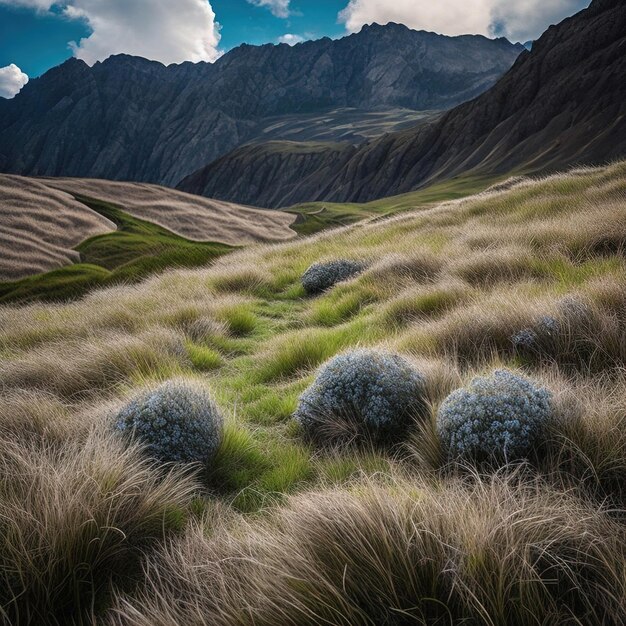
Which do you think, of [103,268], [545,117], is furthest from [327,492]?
[545,117]

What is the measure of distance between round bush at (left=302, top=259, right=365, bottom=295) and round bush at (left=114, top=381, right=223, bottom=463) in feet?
24.5

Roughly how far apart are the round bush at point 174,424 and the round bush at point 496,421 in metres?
1.78

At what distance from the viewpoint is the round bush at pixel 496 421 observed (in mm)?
2875

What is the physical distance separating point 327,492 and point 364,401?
1622 mm

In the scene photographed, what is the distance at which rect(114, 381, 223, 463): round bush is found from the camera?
3.35 metres

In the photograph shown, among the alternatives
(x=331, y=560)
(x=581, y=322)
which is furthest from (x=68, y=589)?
(x=581, y=322)

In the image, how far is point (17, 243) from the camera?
28.0m

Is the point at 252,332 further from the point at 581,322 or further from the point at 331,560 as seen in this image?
the point at 331,560

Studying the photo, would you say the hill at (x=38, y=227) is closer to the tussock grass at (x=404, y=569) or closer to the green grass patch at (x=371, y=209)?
the green grass patch at (x=371, y=209)

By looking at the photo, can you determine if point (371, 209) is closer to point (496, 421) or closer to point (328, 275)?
point (328, 275)

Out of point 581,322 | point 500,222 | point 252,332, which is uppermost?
point 500,222

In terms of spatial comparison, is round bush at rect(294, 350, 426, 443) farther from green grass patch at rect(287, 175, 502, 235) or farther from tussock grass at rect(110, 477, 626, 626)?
green grass patch at rect(287, 175, 502, 235)

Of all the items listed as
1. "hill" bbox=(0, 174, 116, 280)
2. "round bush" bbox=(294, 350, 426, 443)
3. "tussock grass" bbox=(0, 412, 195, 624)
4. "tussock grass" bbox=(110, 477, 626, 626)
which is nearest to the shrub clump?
"round bush" bbox=(294, 350, 426, 443)

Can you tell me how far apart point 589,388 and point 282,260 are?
1260 cm
